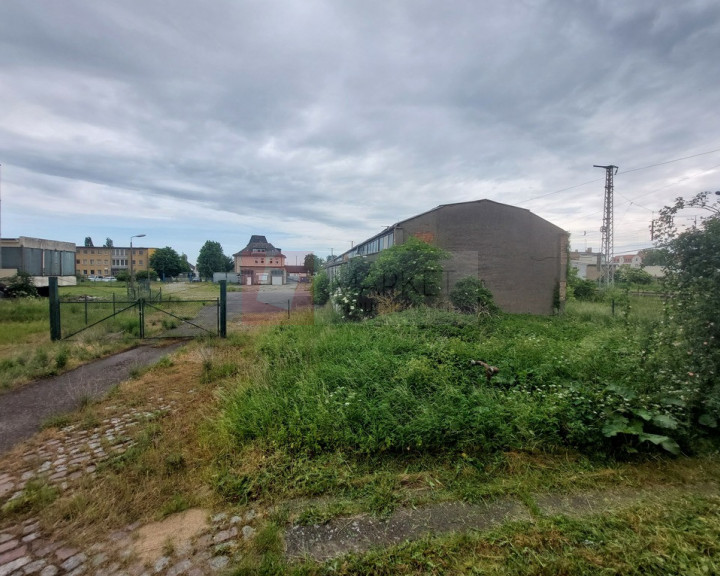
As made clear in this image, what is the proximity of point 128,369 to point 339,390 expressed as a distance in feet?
16.3

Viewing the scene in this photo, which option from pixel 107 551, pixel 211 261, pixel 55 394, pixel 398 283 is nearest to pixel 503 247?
pixel 398 283

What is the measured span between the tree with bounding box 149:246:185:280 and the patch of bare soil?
61.8m

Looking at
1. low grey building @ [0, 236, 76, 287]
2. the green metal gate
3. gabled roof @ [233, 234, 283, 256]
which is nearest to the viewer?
the green metal gate

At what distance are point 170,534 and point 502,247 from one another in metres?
14.5

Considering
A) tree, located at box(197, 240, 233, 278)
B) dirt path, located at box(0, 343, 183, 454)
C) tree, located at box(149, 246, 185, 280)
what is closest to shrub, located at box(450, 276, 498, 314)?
dirt path, located at box(0, 343, 183, 454)

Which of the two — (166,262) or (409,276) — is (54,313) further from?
(166,262)

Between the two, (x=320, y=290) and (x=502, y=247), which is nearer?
(x=502, y=247)

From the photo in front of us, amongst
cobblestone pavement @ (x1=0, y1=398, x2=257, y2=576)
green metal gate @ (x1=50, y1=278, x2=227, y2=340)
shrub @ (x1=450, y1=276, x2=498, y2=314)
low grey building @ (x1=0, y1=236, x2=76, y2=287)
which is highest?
low grey building @ (x1=0, y1=236, x2=76, y2=287)

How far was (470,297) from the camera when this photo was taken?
11.0 m

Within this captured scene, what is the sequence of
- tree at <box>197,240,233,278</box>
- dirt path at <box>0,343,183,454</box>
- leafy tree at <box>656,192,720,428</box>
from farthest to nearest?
tree at <box>197,240,233,278</box>, dirt path at <box>0,343,183,454</box>, leafy tree at <box>656,192,720,428</box>

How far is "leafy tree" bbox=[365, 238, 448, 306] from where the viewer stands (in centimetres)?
971

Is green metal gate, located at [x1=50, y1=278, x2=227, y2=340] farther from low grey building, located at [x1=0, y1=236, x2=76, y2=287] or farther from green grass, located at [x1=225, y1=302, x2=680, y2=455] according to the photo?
low grey building, located at [x1=0, y1=236, x2=76, y2=287]

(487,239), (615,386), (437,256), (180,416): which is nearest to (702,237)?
(615,386)

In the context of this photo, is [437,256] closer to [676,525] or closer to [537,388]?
[537,388]
